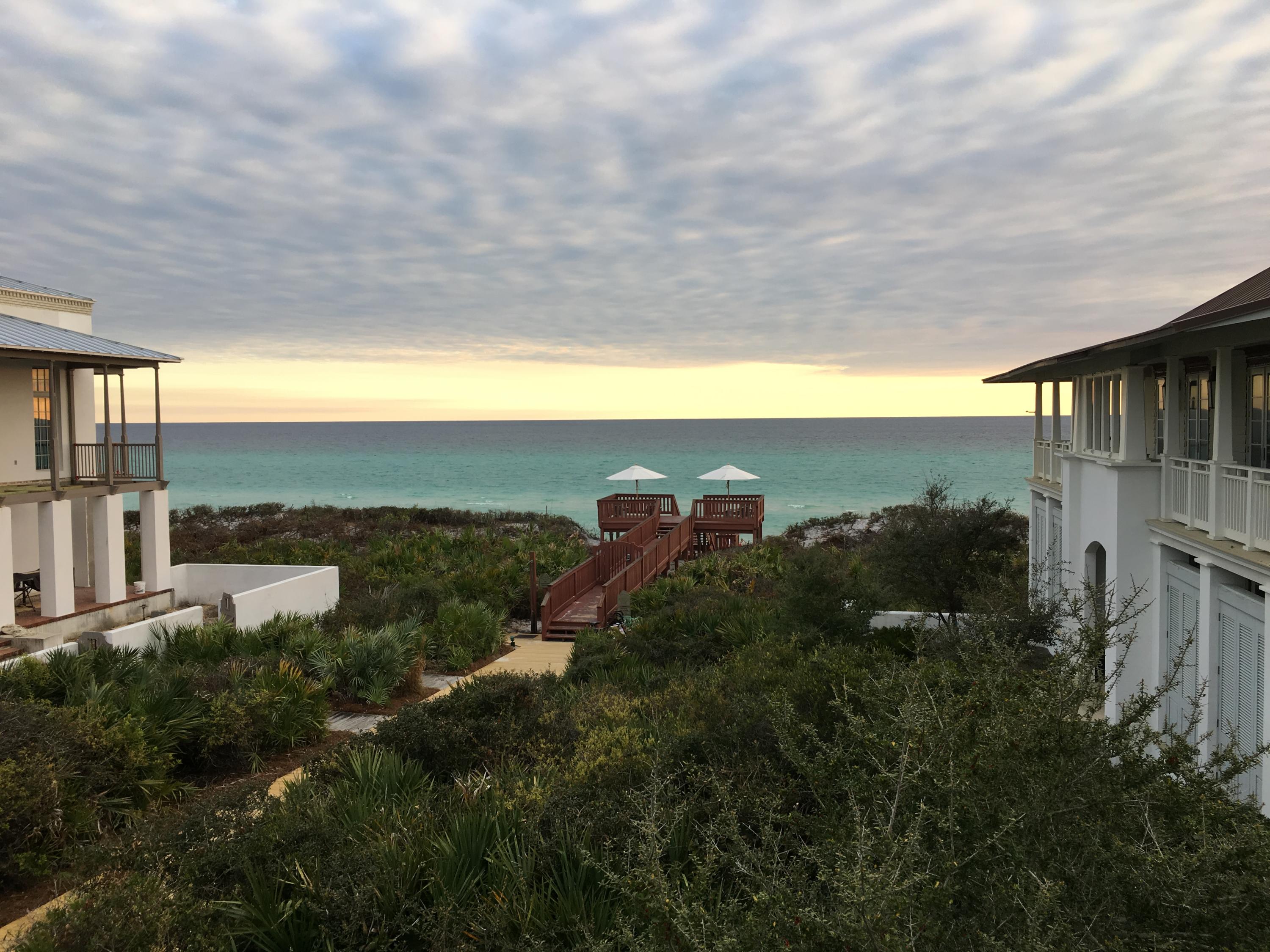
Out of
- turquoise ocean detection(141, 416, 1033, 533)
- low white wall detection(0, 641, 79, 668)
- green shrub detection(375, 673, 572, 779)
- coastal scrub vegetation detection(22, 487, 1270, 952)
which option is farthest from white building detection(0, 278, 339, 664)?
turquoise ocean detection(141, 416, 1033, 533)

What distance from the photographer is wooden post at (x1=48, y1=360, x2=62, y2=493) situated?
15625mm

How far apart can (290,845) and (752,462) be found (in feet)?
326

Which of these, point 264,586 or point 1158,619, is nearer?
point 1158,619

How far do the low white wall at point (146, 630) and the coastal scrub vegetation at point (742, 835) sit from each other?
7.20 meters

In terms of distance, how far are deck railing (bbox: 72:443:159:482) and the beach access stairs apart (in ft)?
28.9

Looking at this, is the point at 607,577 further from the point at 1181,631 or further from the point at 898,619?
the point at 1181,631

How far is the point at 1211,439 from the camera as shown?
34.7ft

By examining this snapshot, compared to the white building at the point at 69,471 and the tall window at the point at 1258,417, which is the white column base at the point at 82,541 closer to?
the white building at the point at 69,471

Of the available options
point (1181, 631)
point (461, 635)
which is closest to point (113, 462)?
point (461, 635)

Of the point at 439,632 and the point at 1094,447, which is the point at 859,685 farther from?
the point at 439,632

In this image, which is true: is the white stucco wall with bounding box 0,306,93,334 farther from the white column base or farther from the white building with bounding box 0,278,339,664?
the white column base

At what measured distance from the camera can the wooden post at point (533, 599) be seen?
716 inches

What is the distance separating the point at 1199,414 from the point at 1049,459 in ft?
19.9

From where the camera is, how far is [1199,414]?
1138cm
